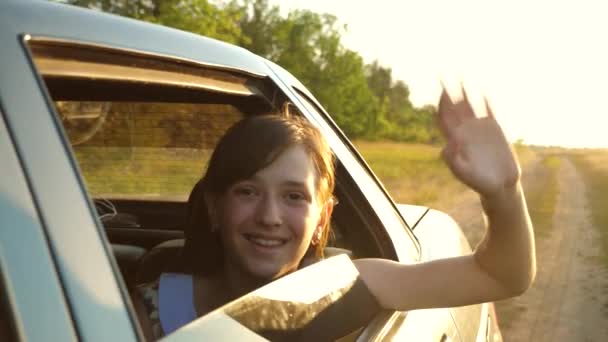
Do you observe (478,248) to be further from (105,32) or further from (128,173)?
(128,173)

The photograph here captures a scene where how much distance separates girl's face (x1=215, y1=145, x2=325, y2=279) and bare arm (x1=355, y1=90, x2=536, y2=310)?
0.94 feet

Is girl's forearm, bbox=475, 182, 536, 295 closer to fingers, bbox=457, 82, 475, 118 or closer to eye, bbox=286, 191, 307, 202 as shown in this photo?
fingers, bbox=457, 82, 475, 118

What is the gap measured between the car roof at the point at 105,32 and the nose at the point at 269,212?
0.31 metres

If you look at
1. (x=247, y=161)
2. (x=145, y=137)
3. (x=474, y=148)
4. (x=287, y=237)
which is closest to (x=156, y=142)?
(x=145, y=137)

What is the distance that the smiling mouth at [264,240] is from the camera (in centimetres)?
184

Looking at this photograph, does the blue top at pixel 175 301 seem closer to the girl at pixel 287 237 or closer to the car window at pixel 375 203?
the girl at pixel 287 237

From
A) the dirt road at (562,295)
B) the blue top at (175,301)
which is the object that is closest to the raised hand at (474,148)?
the blue top at (175,301)

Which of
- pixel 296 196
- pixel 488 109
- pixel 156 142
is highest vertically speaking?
pixel 156 142

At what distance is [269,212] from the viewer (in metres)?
1.82

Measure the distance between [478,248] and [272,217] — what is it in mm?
501

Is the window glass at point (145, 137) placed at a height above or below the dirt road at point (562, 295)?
above

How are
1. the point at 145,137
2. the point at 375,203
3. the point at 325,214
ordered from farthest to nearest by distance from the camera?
the point at 145,137 → the point at 375,203 → the point at 325,214

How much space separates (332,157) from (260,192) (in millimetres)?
401

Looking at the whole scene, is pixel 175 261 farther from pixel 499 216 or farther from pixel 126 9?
pixel 126 9
